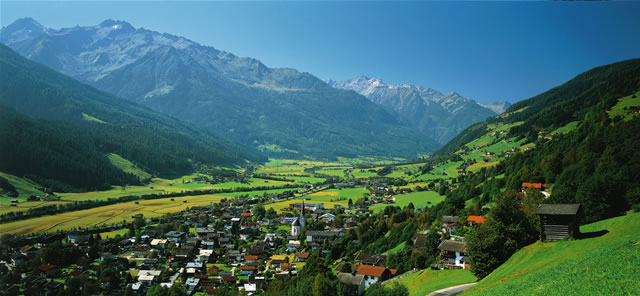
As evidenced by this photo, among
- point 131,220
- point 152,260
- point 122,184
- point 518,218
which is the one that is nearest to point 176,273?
point 152,260

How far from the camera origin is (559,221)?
24438mm

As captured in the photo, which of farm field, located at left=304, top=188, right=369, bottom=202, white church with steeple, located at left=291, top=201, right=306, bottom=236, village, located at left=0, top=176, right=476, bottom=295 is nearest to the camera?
village, located at left=0, top=176, right=476, bottom=295

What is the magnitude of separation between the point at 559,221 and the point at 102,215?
339 feet

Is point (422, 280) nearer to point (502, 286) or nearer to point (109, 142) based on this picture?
point (502, 286)

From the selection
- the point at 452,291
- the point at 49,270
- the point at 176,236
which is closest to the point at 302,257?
the point at 176,236

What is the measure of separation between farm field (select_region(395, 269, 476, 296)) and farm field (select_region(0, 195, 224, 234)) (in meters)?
81.4

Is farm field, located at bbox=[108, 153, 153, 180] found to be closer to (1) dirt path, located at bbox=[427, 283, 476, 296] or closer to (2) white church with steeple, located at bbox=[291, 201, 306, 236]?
(2) white church with steeple, located at bbox=[291, 201, 306, 236]

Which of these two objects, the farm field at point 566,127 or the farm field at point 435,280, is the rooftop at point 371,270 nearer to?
the farm field at point 435,280

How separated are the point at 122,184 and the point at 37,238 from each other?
84.9m

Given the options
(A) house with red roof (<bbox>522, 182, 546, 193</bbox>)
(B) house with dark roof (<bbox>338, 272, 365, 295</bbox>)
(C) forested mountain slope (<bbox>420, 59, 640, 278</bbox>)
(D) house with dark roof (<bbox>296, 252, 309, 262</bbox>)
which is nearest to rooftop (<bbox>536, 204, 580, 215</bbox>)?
(C) forested mountain slope (<bbox>420, 59, 640, 278</bbox>)

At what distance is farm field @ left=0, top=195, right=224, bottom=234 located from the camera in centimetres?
7769

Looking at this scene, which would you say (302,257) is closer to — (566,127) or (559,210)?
(559,210)

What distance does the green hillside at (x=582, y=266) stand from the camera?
13.6 m

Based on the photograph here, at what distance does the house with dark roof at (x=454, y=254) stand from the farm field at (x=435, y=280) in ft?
8.55
